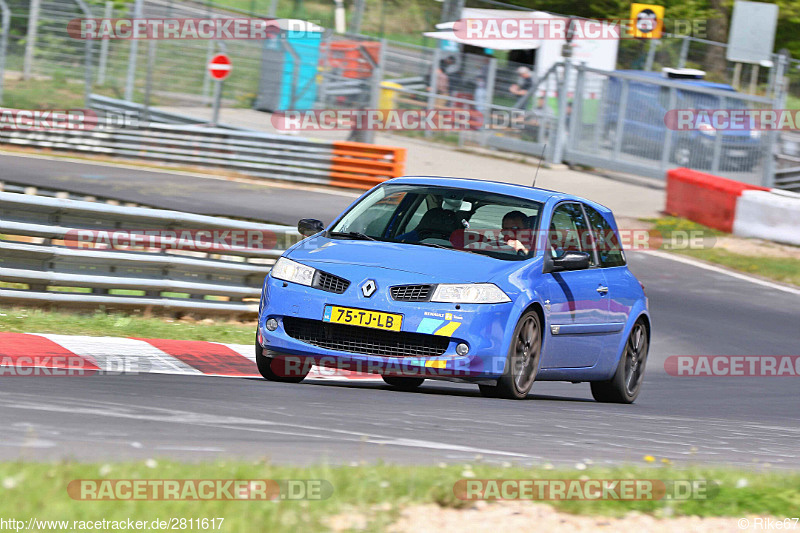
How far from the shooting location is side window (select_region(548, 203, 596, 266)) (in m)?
8.75

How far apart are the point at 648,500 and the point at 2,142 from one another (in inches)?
890

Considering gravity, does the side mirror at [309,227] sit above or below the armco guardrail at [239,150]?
above

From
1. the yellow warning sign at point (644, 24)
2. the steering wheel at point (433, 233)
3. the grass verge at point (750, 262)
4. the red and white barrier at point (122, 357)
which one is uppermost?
the yellow warning sign at point (644, 24)

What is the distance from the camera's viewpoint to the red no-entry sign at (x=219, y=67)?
27.2 meters

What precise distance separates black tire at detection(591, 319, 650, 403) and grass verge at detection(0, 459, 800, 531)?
166 inches

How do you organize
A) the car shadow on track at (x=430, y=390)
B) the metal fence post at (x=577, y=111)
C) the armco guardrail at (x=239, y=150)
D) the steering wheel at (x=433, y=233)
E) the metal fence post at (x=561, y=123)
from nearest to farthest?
the car shadow on track at (x=430, y=390), the steering wheel at (x=433, y=233), the armco guardrail at (x=239, y=150), the metal fence post at (x=577, y=111), the metal fence post at (x=561, y=123)

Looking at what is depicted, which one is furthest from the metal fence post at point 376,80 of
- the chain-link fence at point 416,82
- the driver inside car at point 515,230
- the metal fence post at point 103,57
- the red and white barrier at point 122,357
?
the driver inside car at point 515,230

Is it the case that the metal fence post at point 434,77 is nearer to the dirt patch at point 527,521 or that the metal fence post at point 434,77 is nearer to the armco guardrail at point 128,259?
the armco guardrail at point 128,259

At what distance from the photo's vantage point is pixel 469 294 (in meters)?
7.63

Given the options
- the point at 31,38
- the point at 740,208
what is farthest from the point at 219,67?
the point at 740,208

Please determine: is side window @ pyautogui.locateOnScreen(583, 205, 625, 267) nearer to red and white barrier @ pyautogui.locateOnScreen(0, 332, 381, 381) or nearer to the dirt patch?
red and white barrier @ pyautogui.locateOnScreen(0, 332, 381, 381)

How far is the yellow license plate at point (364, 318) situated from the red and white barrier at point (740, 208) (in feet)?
47.0

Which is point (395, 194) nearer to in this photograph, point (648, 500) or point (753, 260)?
point (648, 500)

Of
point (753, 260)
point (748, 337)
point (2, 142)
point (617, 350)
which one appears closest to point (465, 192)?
point (617, 350)
